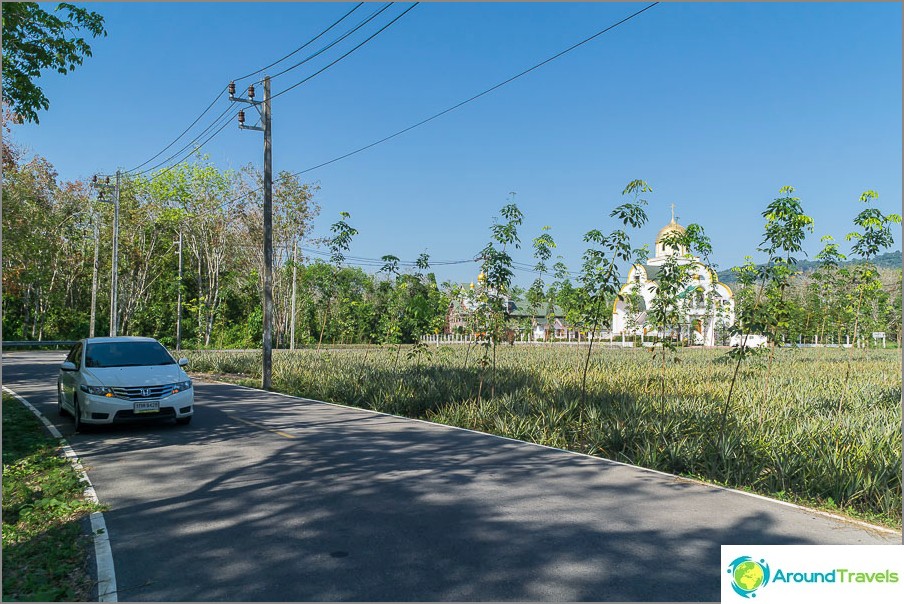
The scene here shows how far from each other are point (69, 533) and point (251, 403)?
380 inches

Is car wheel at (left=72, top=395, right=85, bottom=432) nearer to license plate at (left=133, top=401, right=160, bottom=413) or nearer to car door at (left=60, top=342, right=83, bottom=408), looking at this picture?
car door at (left=60, top=342, right=83, bottom=408)

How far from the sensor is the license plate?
409 inches

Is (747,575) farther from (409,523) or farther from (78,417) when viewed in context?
(78,417)

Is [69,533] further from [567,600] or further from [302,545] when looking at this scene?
[567,600]

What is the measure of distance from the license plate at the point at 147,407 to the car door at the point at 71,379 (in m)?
1.40

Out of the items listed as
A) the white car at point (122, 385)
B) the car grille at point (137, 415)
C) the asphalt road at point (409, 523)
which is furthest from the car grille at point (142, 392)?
the asphalt road at point (409, 523)

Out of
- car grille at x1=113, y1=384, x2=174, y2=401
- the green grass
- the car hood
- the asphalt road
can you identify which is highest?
the car hood

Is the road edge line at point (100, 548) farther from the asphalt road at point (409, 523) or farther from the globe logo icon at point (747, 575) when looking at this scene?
the globe logo icon at point (747, 575)

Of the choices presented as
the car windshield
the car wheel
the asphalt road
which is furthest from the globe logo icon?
the car windshield


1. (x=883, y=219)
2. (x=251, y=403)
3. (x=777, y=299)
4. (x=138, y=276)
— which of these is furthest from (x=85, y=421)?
(x=138, y=276)

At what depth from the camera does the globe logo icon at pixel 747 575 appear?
4473 millimetres

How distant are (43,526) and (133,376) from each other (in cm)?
537

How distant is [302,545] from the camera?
5.27 meters

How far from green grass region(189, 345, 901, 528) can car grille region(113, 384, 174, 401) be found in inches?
210
